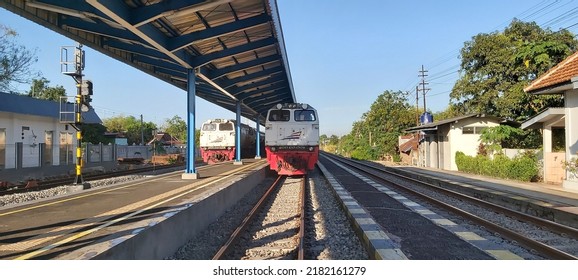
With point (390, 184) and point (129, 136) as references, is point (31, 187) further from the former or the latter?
point (129, 136)

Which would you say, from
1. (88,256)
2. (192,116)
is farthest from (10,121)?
(88,256)

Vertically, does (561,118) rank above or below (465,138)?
above

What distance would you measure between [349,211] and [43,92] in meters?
52.5

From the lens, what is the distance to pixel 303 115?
1869 centimetres

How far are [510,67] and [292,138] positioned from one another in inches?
565

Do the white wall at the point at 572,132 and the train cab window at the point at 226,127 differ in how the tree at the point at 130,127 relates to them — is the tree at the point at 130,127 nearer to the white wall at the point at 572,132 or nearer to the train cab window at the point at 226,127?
the train cab window at the point at 226,127

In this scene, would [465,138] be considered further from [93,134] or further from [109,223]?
[93,134]

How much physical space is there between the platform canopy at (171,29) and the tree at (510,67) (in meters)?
13.1

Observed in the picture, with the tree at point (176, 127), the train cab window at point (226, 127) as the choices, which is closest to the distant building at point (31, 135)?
the train cab window at point (226, 127)

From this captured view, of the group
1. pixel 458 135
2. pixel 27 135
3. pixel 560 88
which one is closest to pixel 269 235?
pixel 560 88

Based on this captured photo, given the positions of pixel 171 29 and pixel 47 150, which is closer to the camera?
pixel 171 29

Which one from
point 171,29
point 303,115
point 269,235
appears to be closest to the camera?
point 269,235

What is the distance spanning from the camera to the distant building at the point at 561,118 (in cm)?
1419
